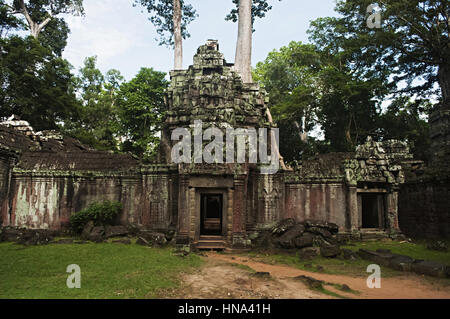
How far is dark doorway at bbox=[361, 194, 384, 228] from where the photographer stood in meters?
12.8

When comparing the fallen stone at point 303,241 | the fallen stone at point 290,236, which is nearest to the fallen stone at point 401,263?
the fallen stone at point 303,241

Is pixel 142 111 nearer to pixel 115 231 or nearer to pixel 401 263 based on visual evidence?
pixel 115 231

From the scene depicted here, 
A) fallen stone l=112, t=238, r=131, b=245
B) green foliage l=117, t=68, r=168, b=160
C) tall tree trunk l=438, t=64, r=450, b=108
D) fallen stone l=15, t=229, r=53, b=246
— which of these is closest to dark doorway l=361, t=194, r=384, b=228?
fallen stone l=112, t=238, r=131, b=245

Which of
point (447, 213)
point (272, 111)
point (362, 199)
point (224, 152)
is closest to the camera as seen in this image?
point (224, 152)

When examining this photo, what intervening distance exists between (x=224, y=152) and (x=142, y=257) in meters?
4.52

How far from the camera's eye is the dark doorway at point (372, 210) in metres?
12.8

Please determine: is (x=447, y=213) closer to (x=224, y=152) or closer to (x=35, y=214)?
(x=224, y=152)

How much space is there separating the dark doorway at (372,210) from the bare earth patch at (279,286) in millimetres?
6143

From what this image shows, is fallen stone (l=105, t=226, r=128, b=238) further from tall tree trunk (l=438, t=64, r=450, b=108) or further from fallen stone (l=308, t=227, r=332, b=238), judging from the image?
tall tree trunk (l=438, t=64, r=450, b=108)

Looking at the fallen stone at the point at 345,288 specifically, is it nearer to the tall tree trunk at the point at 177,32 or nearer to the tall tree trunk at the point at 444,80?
the tall tree trunk at the point at 177,32

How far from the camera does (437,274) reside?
6.91m

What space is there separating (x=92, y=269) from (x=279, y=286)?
4.52m

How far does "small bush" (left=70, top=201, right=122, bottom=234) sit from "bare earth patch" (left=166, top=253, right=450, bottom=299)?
249 inches

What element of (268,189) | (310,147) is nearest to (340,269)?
(268,189)
